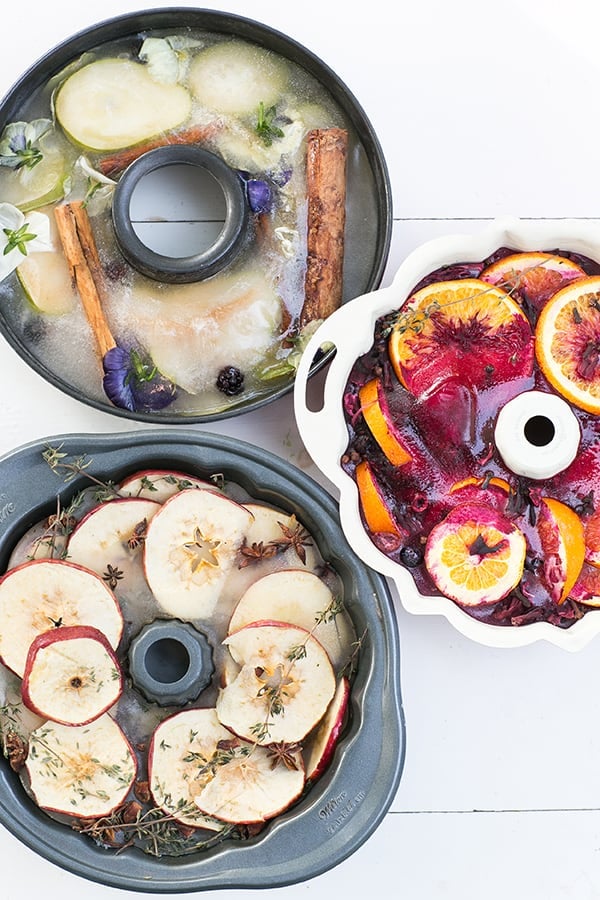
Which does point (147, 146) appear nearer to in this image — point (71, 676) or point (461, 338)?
point (461, 338)

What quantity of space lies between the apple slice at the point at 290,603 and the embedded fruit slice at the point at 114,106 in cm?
66

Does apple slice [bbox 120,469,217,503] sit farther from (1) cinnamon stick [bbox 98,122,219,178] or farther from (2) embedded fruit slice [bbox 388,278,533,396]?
(1) cinnamon stick [bbox 98,122,219,178]

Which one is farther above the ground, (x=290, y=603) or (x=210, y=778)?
(x=290, y=603)

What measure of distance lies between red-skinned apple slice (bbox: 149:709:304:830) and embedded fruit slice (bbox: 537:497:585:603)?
431 millimetres

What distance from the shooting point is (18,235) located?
4.83ft

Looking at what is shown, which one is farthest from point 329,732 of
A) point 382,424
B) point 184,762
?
point 382,424

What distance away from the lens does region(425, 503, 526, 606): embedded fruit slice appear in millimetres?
1343

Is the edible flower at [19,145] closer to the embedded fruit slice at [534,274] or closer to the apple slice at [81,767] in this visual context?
the embedded fruit slice at [534,274]

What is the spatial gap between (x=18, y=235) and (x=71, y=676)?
0.62 metres

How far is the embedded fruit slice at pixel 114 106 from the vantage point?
1501 millimetres

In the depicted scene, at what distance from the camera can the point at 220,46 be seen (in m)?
1.53

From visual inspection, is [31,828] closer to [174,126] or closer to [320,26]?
[174,126]

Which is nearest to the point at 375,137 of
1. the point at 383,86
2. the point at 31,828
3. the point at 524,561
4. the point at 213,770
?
the point at 383,86

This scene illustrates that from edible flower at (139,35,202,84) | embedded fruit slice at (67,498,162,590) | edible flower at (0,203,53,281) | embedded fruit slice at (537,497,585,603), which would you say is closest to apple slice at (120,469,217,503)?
embedded fruit slice at (67,498,162,590)
